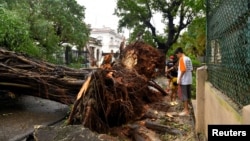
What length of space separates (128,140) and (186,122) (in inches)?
70.1

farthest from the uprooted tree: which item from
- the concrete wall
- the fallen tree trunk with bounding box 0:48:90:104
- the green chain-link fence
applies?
the green chain-link fence

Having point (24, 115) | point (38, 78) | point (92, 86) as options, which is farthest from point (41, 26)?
point (92, 86)

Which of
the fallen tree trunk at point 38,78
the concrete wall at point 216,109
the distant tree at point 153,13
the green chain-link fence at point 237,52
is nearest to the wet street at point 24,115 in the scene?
the fallen tree trunk at point 38,78

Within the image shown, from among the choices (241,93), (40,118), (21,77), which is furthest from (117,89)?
(241,93)

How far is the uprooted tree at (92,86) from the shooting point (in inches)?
223

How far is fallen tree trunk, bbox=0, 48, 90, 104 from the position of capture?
24.8ft

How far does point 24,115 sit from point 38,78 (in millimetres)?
1019

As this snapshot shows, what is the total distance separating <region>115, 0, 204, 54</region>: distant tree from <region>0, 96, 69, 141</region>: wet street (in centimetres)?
1541

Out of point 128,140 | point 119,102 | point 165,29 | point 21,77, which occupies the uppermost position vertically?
point 165,29

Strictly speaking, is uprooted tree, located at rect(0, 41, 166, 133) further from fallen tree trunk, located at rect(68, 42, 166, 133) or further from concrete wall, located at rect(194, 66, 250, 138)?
concrete wall, located at rect(194, 66, 250, 138)

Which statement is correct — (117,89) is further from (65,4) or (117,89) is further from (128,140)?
(65,4)

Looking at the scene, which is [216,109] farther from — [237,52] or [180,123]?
[180,123]

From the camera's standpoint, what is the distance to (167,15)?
81.4 feet

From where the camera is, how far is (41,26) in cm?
1499
